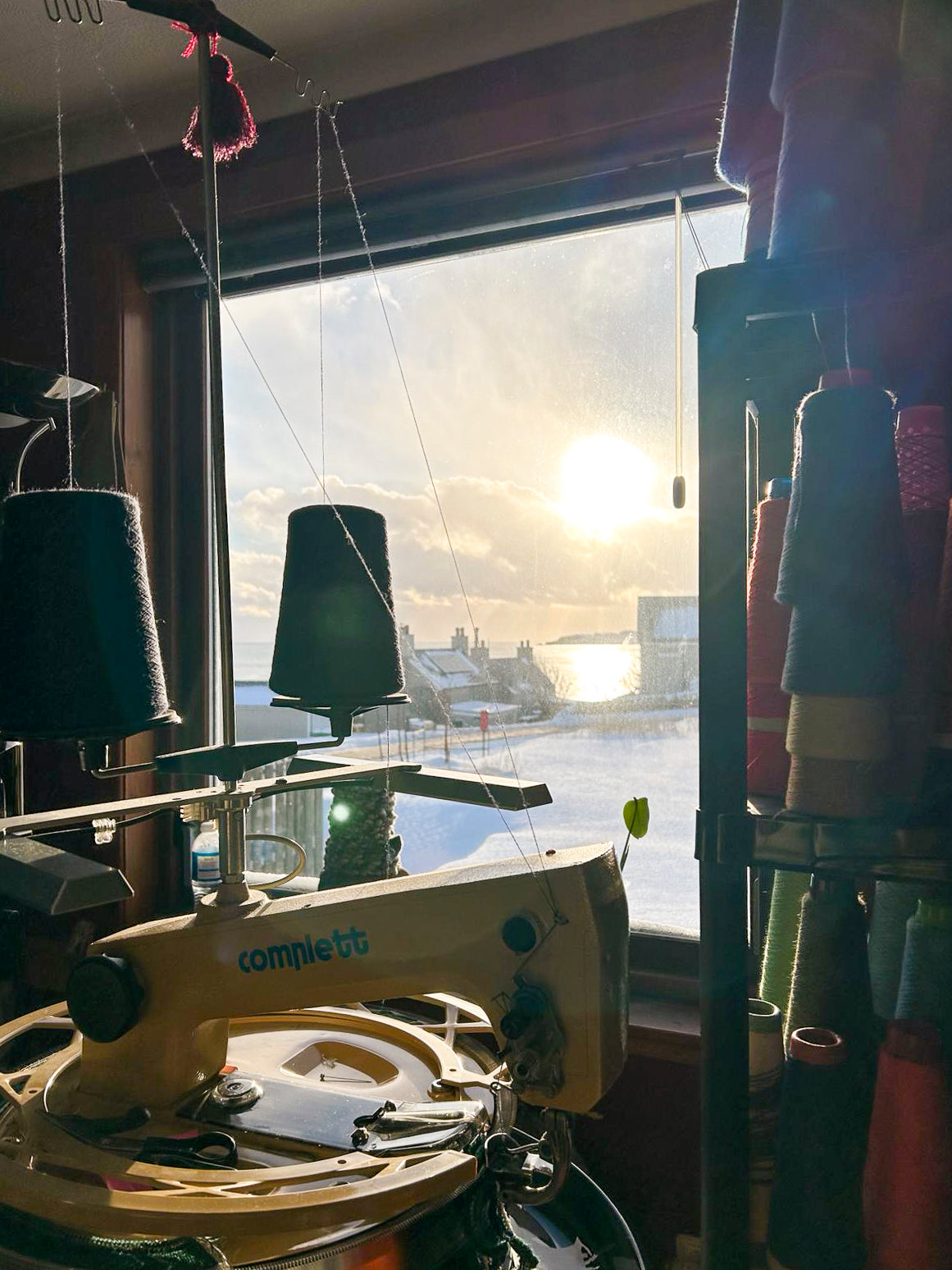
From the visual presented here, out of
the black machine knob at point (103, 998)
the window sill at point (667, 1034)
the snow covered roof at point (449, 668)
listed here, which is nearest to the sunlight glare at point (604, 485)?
the snow covered roof at point (449, 668)

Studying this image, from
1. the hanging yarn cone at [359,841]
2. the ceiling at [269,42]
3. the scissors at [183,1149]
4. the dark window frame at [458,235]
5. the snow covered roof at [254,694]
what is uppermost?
the ceiling at [269,42]

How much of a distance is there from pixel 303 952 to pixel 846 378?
0.59 meters

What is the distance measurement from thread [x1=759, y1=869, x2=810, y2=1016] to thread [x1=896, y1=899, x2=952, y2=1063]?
0.12 meters

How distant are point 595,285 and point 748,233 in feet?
2.16

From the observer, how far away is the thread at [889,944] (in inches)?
26.0

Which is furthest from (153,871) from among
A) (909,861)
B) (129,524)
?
(909,861)

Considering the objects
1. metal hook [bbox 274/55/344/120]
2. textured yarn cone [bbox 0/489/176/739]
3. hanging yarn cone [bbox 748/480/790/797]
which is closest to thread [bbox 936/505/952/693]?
hanging yarn cone [bbox 748/480/790/797]

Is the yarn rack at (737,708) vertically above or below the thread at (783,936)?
above

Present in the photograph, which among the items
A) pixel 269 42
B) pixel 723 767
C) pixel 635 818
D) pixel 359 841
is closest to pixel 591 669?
pixel 635 818

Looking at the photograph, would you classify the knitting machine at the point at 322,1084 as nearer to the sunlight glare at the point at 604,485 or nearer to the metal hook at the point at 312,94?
the sunlight glare at the point at 604,485

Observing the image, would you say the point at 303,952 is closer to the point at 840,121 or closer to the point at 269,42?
the point at 840,121

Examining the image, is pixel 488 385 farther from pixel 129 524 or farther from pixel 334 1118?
pixel 334 1118

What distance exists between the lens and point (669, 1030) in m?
1.11

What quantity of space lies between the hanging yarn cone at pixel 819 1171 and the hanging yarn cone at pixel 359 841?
0.37m
